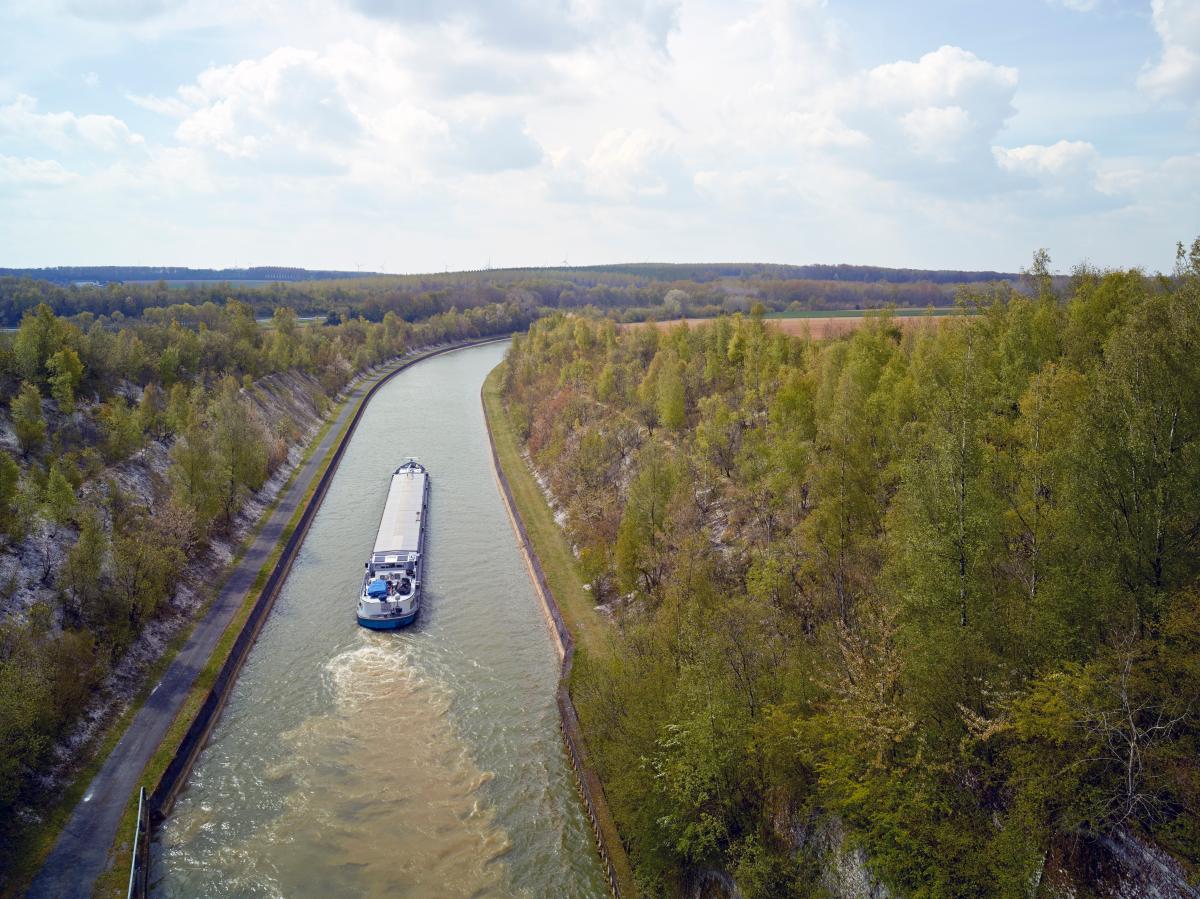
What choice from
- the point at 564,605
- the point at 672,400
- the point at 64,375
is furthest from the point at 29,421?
the point at 672,400

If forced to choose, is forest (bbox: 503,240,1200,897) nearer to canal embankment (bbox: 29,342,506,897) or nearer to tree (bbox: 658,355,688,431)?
canal embankment (bbox: 29,342,506,897)

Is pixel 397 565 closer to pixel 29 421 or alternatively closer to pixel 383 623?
pixel 383 623

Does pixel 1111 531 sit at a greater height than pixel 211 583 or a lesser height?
greater

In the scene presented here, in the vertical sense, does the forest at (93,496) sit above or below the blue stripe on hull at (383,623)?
above

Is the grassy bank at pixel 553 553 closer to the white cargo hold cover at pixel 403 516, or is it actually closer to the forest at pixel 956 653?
the forest at pixel 956 653

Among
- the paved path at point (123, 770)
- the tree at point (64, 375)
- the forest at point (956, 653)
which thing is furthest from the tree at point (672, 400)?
the tree at point (64, 375)

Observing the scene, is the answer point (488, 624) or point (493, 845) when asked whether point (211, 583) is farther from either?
point (493, 845)

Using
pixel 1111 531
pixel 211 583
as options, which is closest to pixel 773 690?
pixel 1111 531

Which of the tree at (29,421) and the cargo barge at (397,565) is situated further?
the tree at (29,421)
